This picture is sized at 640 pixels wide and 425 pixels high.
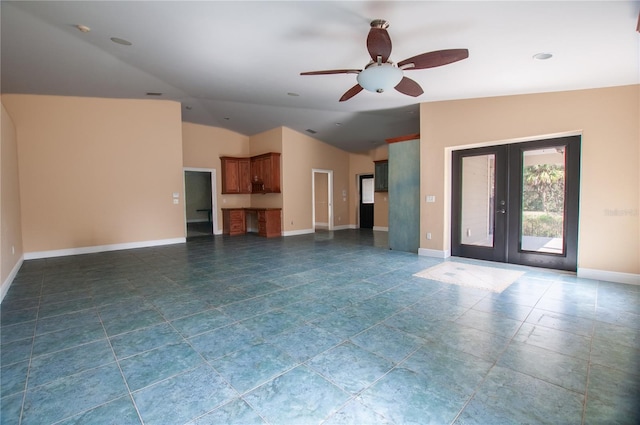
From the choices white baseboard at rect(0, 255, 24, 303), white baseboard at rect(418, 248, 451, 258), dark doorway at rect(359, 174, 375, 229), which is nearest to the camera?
white baseboard at rect(0, 255, 24, 303)

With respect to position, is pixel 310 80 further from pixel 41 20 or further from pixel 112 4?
pixel 41 20

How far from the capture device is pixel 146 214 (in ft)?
22.9

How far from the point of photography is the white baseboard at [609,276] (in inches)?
151

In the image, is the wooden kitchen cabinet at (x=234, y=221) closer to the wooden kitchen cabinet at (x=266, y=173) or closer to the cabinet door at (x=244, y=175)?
the cabinet door at (x=244, y=175)

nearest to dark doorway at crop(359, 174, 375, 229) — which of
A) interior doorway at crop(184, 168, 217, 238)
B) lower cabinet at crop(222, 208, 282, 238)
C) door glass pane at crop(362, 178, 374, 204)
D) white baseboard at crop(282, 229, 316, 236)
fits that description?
door glass pane at crop(362, 178, 374, 204)

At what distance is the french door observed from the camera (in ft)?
14.3

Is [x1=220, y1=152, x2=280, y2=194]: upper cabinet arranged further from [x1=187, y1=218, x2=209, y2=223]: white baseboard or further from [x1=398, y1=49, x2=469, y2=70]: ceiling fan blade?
[x1=398, y1=49, x2=469, y2=70]: ceiling fan blade

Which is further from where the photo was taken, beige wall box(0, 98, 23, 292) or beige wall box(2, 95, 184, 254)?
beige wall box(2, 95, 184, 254)

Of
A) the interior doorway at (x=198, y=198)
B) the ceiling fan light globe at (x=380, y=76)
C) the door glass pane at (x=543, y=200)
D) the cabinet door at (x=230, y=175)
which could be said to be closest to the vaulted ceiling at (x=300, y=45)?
the ceiling fan light globe at (x=380, y=76)

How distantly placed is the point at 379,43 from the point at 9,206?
588 cm

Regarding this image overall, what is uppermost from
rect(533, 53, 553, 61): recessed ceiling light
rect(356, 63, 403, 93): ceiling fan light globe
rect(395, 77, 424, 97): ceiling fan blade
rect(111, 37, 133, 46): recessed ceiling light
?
rect(111, 37, 133, 46): recessed ceiling light

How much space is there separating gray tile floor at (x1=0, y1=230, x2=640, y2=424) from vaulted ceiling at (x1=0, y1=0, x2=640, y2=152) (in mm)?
2705

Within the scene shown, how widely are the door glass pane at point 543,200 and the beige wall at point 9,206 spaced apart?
7.41 meters

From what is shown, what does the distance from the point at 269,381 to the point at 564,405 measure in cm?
174
